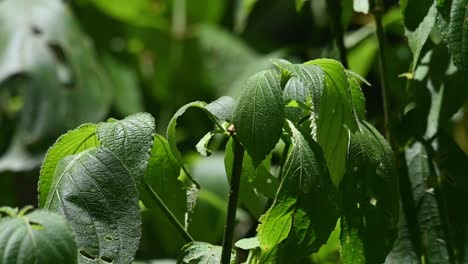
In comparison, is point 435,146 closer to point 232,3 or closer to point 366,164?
point 366,164

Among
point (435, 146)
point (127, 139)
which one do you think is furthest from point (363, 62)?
point (127, 139)

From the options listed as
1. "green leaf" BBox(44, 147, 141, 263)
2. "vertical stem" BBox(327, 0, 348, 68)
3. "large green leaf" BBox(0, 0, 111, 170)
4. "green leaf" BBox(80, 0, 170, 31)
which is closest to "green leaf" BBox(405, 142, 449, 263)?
"vertical stem" BBox(327, 0, 348, 68)

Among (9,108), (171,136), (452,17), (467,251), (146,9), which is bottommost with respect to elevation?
(467,251)

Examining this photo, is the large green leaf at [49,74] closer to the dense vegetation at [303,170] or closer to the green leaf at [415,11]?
the dense vegetation at [303,170]

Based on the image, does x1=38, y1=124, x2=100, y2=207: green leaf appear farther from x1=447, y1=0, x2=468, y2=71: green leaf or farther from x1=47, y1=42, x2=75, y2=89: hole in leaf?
x1=47, y1=42, x2=75, y2=89: hole in leaf

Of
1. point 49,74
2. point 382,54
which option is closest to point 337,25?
point 382,54

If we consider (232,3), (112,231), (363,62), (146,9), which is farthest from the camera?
(232,3)
